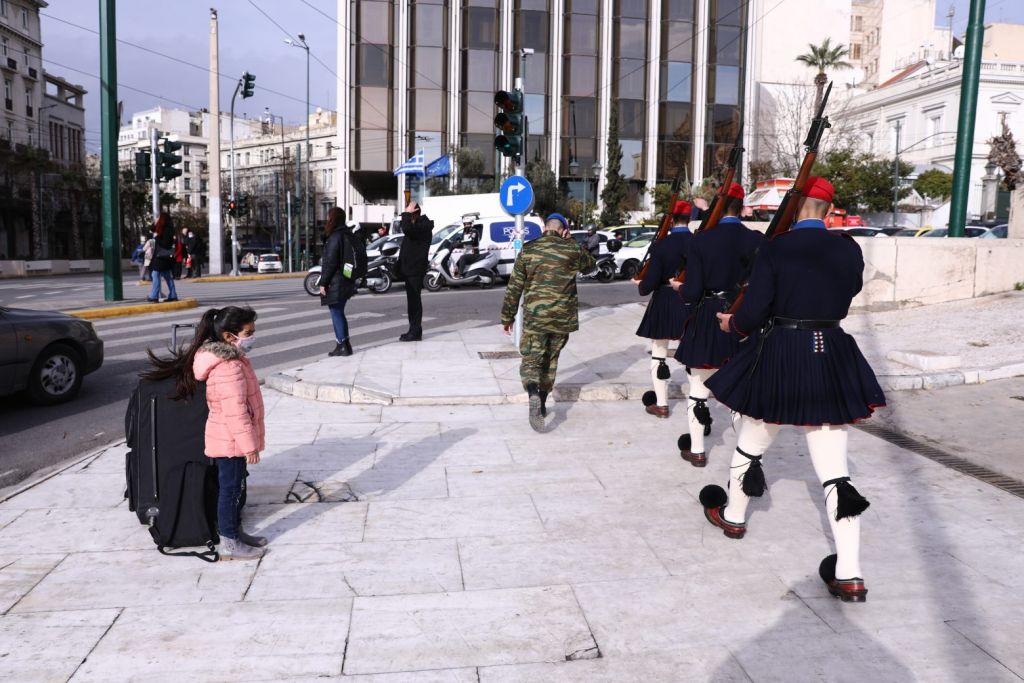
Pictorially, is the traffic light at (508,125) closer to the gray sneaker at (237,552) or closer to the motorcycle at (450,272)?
the gray sneaker at (237,552)

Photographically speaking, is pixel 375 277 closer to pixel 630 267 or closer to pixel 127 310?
pixel 127 310

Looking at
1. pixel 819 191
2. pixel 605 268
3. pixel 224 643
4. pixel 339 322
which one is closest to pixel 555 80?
pixel 605 268

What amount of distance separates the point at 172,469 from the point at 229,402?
521mm

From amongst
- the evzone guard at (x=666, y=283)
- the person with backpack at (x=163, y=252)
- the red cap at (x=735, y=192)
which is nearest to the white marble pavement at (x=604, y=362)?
the evzone guard at (x=666, y=283)

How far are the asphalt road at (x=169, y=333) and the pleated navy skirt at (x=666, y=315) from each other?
464 centimetres

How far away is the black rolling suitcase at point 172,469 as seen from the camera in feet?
14.4

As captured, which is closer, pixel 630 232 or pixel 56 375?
pixel 56 375

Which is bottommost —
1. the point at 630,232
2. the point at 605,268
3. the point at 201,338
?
the point at 201,338

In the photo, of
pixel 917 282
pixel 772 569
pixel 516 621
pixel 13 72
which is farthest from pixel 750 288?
pixel 13 72

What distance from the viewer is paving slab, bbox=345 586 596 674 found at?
338 centimetres

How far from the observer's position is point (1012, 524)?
192 inches

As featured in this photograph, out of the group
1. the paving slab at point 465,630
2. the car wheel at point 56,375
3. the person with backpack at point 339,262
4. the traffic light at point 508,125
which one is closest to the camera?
the paving slab at point 465,630

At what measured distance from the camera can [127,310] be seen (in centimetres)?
1575

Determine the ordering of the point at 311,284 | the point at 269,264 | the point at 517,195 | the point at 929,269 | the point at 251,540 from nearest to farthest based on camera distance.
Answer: the point at 251,540 → the point at 517,195 → the point at 929,269 → the point at 311,284 → the point at 269,264
